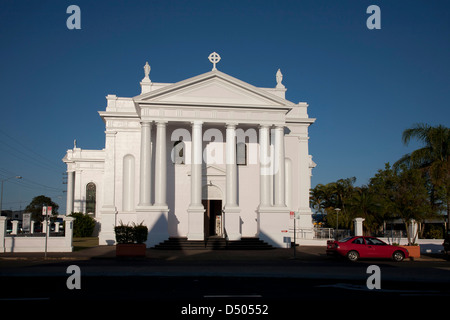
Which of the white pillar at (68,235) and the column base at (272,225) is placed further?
the column base at (272,225)

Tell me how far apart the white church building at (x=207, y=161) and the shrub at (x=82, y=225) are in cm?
1141

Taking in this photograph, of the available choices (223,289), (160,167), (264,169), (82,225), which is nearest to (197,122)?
(160,167)

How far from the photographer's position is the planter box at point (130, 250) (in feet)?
80.9

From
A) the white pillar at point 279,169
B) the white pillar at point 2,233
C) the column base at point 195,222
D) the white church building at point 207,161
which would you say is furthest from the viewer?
the white pillar at point 279,169

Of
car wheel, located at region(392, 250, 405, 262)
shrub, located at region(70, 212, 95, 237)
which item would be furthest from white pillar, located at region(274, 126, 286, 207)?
shrub, located at region(70, 212, 95, 237)

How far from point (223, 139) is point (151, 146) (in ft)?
18.4

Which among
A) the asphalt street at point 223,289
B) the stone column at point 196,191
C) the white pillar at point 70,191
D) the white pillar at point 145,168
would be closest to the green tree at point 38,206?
the white pillar at point 70,191

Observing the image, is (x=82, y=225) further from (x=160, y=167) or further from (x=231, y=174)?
(x=231, y=174)

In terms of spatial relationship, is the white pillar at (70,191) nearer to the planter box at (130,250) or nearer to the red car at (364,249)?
the planter box at (130,250)

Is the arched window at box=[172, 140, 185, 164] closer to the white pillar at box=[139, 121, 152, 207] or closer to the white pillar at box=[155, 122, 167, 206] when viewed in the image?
the white pillar at box=[155, 122, 167, 206]

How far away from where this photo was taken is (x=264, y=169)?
32844 mm
